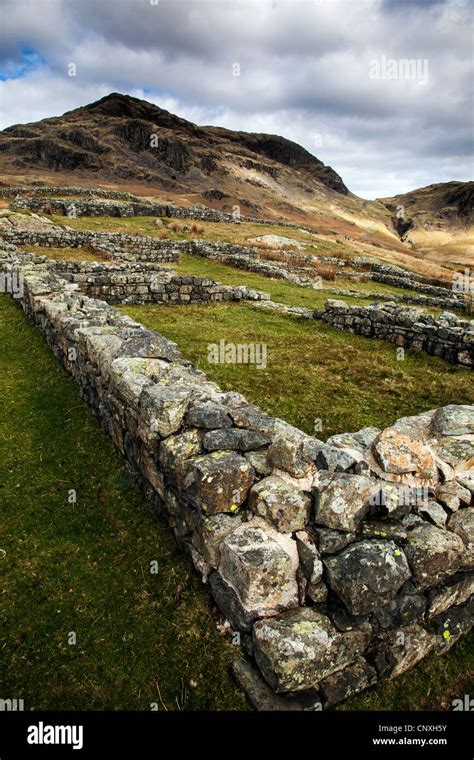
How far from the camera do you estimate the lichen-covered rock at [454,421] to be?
4966 millimetres

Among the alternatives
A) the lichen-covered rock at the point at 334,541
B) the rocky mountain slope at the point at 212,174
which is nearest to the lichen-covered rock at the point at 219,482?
the lichen-covered rock at the point at 334,541

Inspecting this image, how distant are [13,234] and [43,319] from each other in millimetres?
16557

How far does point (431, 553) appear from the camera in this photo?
148 inches

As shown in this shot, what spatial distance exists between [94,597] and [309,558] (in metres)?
2.39

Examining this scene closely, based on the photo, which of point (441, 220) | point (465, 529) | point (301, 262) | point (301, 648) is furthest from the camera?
point (441, 220)

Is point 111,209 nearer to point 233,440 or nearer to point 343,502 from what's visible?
point 233,440

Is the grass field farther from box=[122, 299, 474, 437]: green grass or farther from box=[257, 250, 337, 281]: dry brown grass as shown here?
box=[257, 250, 337, 281]: dry brown grass

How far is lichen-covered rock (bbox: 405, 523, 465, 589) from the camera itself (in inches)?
148

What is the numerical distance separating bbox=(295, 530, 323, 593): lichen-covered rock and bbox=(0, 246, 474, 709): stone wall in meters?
0.01

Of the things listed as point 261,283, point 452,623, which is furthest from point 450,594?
point 261,283

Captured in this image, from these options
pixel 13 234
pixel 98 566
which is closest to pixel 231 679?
pixel 98 566

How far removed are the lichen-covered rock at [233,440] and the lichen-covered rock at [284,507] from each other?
624 millimetres
